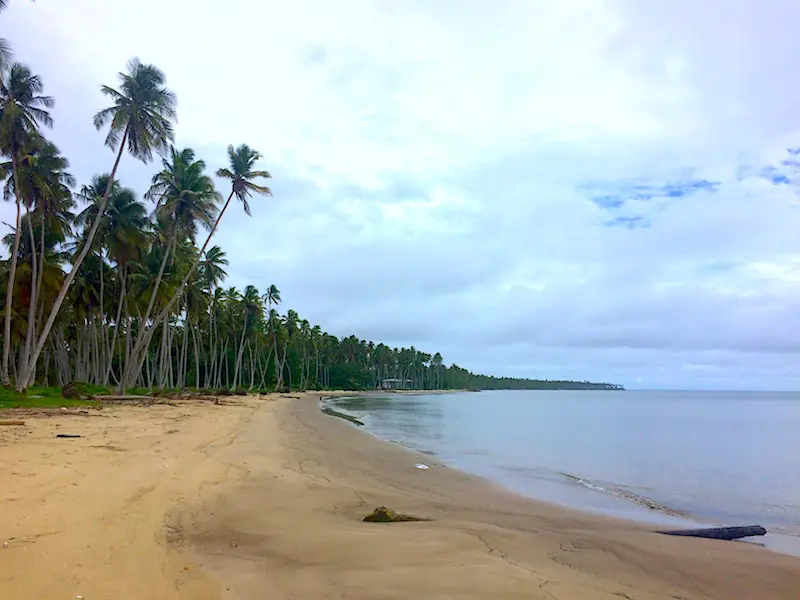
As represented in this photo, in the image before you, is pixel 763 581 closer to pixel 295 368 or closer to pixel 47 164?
pixel 47 164

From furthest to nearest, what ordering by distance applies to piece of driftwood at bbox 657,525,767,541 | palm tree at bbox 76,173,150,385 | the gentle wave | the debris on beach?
palm tree at bbox 76,173,150,385 < the gentle wave < piece of driftwood at bbox 657,525,767,541 < the debris on beach

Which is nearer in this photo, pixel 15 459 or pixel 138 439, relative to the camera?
pixel 15 459

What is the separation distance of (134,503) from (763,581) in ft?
27.1

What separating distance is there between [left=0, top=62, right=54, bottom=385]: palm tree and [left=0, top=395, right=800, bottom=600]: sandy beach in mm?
15419

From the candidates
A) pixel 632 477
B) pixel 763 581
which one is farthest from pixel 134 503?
pixel 632 477

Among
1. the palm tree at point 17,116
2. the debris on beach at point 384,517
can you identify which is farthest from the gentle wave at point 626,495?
the palm tree at point 17,116

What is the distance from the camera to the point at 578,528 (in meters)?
8.80

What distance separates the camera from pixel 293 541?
642 centimetres

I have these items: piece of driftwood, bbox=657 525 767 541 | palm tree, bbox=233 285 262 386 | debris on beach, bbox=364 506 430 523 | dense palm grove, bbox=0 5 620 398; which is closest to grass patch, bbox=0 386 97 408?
dense palm grove, bbox=0 5 620 398

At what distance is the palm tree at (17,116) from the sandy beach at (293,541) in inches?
607

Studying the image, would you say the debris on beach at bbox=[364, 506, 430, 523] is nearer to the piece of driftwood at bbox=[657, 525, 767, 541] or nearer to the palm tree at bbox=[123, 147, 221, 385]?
the piece of driftwood at bbox=[657, 525, 767, 541]

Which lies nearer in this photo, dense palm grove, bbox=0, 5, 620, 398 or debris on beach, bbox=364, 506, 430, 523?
debris on beach, bbox=364, 506, 430, 523

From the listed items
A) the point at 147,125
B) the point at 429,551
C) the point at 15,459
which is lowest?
the point at 429,551

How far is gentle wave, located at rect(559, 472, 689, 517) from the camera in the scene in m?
11.6
